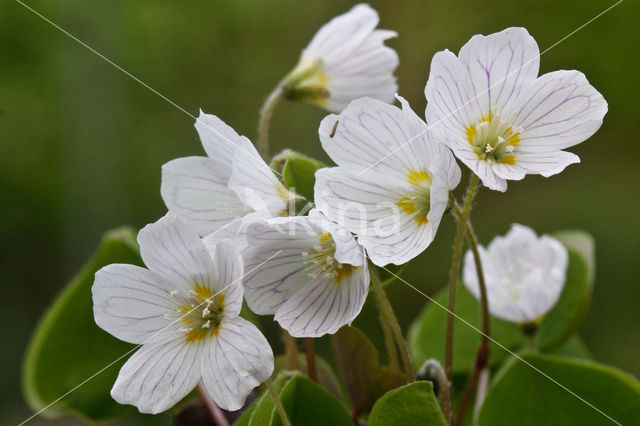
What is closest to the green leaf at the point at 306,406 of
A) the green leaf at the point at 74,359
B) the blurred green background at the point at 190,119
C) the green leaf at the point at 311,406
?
the green leaf at the point at 311,406

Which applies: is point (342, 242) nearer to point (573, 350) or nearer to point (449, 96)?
point (449, 96)

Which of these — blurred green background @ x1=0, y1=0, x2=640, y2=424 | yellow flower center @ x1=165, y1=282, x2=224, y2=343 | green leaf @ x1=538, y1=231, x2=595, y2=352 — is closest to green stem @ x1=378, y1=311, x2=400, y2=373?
yellow flower center @ x1=165, y1=282, x2=224, y2=343

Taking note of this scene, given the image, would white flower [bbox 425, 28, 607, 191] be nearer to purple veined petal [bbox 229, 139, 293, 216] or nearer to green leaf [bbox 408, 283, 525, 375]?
purple veined petal [bbox 229, 139, 293, 216]

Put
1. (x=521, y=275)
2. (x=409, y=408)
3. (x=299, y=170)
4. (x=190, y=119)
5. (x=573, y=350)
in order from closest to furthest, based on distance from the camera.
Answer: (x=409, y=408) < (x=299, y=170) < (x=521, y=275) < (x=573, y=350) < (x=190, y=119)

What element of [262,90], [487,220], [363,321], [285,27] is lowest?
[363,321]

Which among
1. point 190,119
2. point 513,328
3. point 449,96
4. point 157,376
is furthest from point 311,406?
point 190,119

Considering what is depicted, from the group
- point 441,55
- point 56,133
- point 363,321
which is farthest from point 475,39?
point 56,133

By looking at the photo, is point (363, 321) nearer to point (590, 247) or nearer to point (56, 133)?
point (56, 133)
